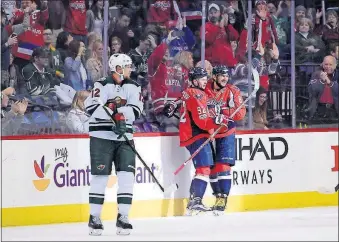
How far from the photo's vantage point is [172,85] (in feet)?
39.1

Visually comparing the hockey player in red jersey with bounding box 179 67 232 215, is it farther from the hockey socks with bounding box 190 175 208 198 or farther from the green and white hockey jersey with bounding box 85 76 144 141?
the green and white hockey jersey with bounding box 85 76 144 141

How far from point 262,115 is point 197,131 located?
3.60ft

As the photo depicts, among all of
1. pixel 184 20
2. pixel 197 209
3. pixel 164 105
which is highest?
pixel 184 20

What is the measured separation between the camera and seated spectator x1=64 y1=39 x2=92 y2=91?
36.9ft

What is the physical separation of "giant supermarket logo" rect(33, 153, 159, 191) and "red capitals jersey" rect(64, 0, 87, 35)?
1.15 meters

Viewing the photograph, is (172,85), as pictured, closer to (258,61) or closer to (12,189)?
(258,61)

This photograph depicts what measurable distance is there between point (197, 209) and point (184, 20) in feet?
5.53

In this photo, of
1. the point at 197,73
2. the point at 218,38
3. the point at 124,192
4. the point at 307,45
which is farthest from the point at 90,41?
the point at 307,45

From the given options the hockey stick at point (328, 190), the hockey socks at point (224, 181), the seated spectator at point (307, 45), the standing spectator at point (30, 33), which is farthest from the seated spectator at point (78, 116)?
the seated spectator at point (307, 45)

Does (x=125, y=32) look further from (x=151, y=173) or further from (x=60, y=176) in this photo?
(x=60, y=176)

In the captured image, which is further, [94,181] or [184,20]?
[184,20]

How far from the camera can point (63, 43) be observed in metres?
11.2

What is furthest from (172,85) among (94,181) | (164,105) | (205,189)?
(94,181)

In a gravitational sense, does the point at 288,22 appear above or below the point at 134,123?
above
